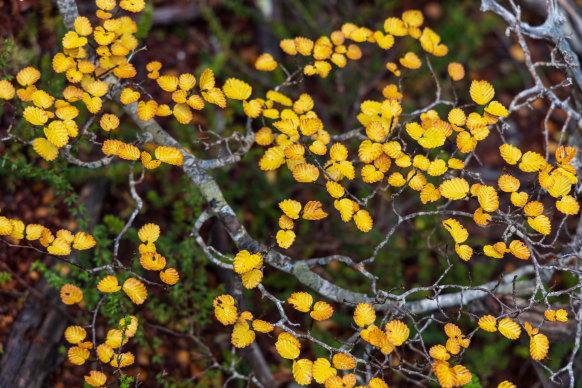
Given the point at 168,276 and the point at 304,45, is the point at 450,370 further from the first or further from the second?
the point at 304,45

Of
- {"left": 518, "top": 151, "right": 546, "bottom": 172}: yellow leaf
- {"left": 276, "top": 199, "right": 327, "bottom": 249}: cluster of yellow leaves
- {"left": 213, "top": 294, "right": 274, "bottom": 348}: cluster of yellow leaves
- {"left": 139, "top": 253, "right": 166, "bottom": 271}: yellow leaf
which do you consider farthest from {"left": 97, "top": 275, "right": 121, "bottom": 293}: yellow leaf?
{"left": 518, "top": 151, "right": 546, "bottom": 172}: yellow leaf

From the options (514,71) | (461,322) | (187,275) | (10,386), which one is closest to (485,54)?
(514,71)

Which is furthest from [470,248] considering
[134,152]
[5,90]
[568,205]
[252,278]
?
[5,90]

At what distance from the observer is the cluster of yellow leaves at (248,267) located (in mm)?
1769

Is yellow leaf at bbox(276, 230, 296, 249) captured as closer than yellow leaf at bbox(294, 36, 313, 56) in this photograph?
Yes

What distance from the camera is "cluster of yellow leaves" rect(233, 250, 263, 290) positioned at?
177cm

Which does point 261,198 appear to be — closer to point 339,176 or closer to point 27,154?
point 339,176

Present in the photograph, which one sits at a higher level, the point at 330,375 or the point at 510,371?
the point at 330,375

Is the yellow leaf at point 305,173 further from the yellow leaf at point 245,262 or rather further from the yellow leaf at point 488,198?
the yellow leaf at point 488,198

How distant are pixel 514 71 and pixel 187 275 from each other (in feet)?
11.1

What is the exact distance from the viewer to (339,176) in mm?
2018

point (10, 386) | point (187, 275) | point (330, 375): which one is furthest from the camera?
point (187, 275)

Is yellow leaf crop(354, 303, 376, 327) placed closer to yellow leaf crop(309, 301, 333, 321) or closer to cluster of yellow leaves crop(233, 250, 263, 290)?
yellow leaf crop(309, 301, 333, 321)

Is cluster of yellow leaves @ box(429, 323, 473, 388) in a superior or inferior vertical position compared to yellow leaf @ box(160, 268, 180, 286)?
inferior
